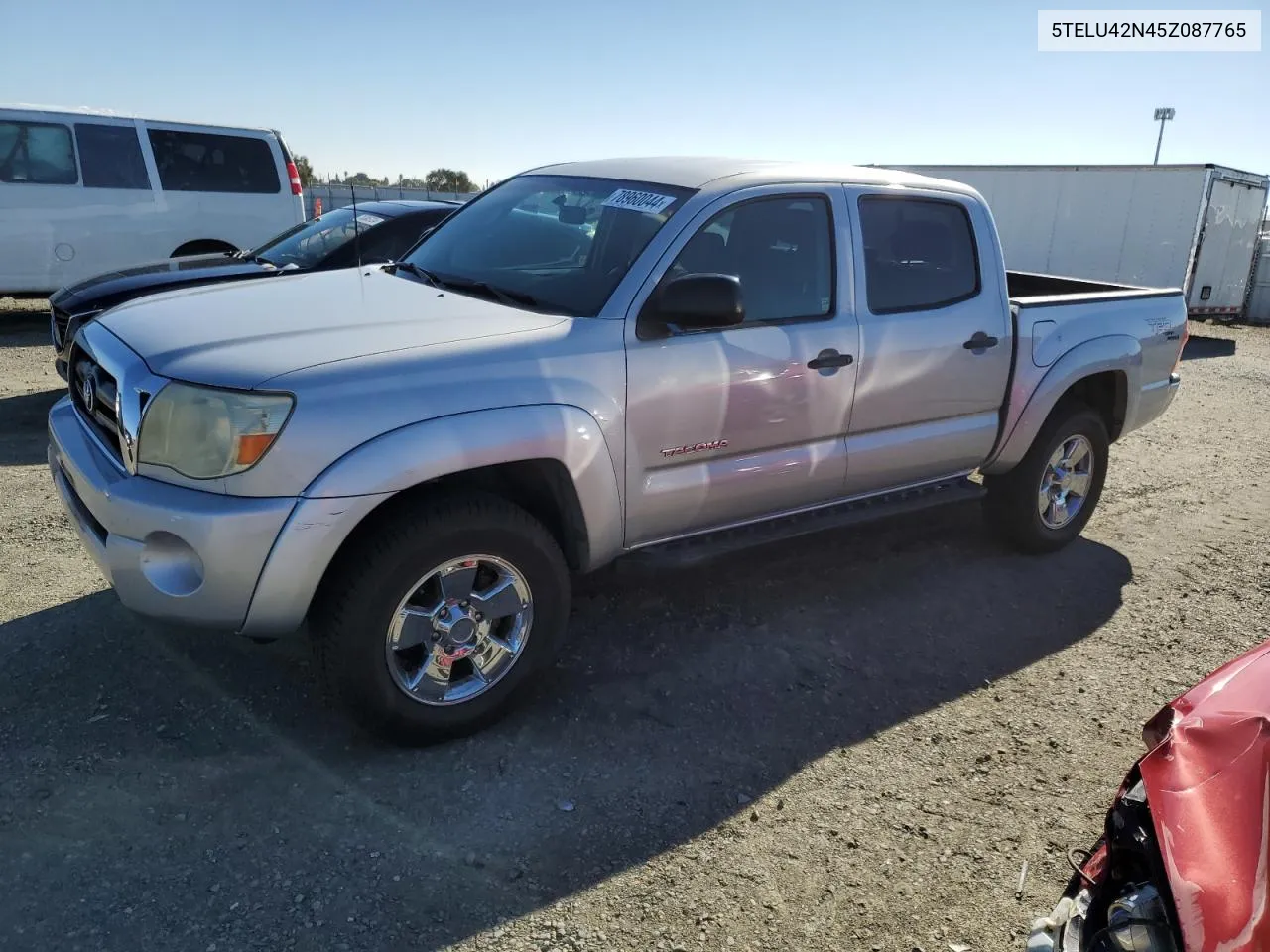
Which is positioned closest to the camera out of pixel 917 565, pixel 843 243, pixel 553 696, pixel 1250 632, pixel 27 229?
pixel 553 696

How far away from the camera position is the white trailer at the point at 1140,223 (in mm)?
14906

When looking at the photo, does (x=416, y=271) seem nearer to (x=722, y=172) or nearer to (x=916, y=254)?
(x=722, y=172)

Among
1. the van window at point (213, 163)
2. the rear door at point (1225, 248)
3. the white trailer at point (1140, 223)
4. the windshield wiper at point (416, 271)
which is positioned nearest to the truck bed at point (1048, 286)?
the windshield wiper at point (416, 271)

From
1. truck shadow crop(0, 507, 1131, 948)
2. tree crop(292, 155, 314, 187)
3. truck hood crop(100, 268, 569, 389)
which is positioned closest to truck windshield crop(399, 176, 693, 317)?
truck hood crop(100, 268, 569, 389)

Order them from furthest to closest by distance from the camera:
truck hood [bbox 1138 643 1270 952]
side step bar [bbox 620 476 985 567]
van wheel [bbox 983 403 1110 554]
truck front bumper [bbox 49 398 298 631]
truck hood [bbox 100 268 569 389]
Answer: van wheel [bbox 983 403 1110 554] → side step bar [bbox 620 476 985 567] → truck hood [bbox 100 268 569 389] → truck front bumper [bbox 49 398 298 631] → truck hood [bbox 1138 643 1270 952]

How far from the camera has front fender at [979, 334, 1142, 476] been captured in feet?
15.2

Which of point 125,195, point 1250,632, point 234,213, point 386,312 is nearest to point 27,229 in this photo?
point 125,195

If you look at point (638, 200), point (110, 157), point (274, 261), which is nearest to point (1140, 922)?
point (638, 200)

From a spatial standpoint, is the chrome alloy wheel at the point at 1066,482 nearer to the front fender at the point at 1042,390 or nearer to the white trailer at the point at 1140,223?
the front fender at the point at 1042,390

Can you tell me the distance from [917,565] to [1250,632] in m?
1.53

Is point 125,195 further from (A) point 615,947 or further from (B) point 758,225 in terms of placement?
(A) point 615,947

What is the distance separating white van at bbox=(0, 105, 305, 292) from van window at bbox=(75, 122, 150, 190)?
1 cm

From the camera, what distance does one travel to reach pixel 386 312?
328 cm

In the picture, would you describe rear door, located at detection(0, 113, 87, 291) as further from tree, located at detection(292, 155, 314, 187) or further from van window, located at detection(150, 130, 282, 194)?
tree, located at detection(292, 155, 314, 187)
